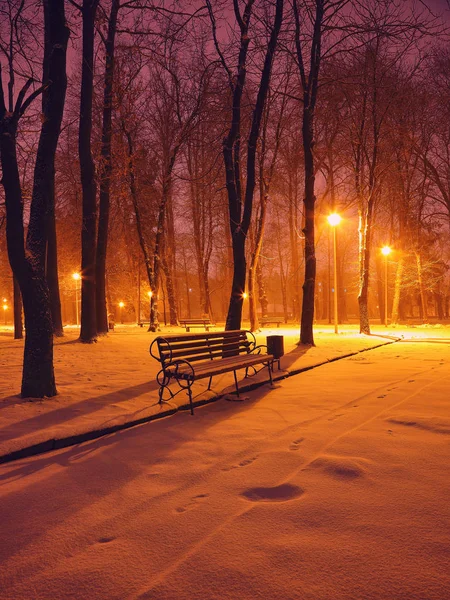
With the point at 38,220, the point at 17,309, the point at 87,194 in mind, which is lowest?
the point at 17,309

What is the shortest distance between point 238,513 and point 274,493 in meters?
0.42

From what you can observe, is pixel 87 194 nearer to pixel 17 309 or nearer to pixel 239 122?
pixel 239 122

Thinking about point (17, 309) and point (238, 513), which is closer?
point (238, 513)

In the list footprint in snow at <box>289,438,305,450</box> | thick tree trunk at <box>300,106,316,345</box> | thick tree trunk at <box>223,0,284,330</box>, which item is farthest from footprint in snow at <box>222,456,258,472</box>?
thick tree trunk at <box>300,106,316,345</box>

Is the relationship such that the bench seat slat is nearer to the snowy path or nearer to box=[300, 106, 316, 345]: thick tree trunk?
the snowy path

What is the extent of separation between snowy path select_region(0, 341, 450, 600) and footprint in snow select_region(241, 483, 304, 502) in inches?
0.6

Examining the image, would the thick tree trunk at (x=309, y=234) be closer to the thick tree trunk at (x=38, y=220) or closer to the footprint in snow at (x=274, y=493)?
the thick tree trunk at (x=38, y=220)

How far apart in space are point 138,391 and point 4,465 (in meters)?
3.32

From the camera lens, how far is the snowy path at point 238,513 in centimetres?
237

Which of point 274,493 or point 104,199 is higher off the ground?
point 104,199

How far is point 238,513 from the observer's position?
3.12 m

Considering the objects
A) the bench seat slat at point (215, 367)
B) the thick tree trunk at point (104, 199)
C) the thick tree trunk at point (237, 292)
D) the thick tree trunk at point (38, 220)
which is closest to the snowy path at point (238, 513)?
the bench seat slat at point (215, 367)

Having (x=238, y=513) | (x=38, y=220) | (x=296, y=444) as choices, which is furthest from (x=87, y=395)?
(x=238, y=513)

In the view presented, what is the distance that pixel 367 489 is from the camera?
11.4ft
